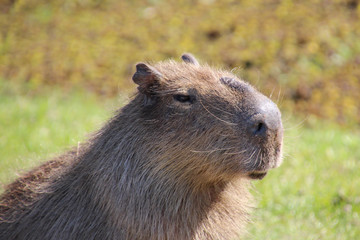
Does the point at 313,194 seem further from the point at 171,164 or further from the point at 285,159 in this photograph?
the point at 171,164

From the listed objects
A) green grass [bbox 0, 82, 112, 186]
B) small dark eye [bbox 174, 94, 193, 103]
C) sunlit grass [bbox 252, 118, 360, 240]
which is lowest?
sunlit grass [bbox 252, 118, 360, 240]

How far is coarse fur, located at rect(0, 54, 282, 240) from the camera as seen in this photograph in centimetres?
324

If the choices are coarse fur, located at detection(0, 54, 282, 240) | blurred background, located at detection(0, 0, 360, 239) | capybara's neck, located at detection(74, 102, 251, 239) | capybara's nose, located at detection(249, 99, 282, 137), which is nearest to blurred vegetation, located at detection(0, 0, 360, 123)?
blurred background, located at detection(0, 0, 360, 239)

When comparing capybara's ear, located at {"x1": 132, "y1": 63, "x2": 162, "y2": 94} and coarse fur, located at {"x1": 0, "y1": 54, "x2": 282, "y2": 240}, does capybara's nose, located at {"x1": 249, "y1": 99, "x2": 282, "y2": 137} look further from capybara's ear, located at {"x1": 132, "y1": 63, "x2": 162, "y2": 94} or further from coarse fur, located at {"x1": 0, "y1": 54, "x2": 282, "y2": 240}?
capybara's ear, located at {"x1": 132, "y1": 63, "x2": 162, "y2": 94}

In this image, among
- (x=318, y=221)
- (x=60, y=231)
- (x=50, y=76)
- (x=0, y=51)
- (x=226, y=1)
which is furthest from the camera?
(x=226, y=1)

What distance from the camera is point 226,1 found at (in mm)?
10773

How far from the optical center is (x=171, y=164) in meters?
3.39

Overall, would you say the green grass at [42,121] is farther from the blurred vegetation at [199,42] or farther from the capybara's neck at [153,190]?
the capybara's neck at [153,190]

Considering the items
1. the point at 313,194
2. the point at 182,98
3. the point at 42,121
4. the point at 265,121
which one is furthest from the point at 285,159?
the point at 42,121

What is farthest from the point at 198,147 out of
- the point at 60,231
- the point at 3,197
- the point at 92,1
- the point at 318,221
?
the point at 92,1

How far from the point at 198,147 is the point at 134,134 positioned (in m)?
0.46

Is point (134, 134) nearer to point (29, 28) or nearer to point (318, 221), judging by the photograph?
point (318, 221)

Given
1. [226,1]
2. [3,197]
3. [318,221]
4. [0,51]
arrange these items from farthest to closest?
1. [226,1]
2. [0,51]
3. [318,221]
4. [3,197]

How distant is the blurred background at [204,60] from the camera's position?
20.5 feet
